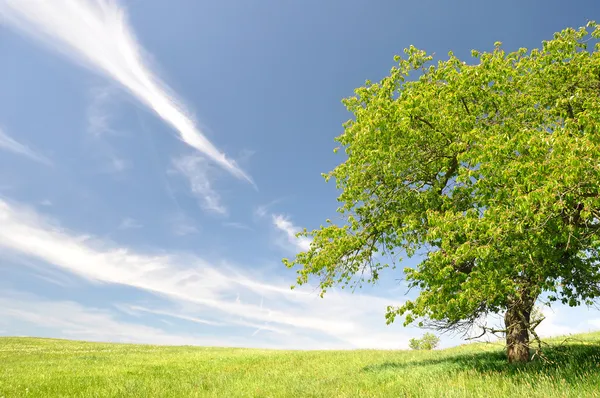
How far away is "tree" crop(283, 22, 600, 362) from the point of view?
10.9 meters

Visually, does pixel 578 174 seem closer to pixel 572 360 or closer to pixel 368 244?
pixel 572 360

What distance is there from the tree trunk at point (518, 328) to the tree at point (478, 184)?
5cm

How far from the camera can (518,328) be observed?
15375 millimetres

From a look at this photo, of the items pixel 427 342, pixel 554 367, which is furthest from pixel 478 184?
pixel 427 342

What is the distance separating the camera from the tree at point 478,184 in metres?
10.9

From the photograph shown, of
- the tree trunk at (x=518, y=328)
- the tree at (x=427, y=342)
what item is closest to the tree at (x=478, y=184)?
the tree trunk at (x=518, y=328)

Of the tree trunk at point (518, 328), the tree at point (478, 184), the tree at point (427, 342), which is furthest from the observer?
the tree at point (427, 342)

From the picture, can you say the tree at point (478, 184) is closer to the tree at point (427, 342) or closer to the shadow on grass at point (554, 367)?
the shadow on grass at point (554, 367)

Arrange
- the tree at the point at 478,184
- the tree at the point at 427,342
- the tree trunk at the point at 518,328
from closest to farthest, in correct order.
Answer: the tree at the point at 478,184, the tree trunk at the point at 518,328, the tree at the point at 427,342

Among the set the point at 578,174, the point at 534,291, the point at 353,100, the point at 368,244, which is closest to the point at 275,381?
the point at 368,244

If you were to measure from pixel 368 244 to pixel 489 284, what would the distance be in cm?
658

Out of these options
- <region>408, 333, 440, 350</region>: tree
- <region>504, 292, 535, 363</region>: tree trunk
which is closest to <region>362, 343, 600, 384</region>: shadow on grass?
<region>504, 292, 535, 363</region>: tree trunk

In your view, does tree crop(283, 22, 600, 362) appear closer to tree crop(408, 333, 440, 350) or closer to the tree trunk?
the tree trunk

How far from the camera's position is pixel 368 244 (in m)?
18.2
